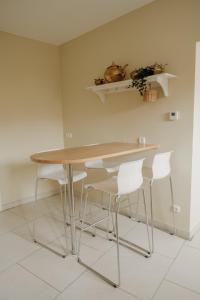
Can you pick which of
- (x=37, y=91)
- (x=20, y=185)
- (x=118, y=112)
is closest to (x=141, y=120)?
(x=118, y=112)

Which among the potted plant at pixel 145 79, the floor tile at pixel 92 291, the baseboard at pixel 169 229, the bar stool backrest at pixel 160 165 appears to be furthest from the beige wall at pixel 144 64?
the floor tile at pixel 92 291

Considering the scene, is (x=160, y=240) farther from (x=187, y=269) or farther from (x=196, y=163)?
(x=196, y=163)

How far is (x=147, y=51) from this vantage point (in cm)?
249

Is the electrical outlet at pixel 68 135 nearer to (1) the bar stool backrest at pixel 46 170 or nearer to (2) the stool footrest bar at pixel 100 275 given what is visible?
(1) the bar stool backrest at pixel 46 170

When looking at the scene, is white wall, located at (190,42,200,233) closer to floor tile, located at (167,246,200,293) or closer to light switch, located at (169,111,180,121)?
light switch, located at (169,111,180,121)

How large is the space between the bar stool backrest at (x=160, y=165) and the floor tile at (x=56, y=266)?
1.01 meters

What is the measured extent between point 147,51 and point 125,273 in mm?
2383

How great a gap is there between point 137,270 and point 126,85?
1.98 meters

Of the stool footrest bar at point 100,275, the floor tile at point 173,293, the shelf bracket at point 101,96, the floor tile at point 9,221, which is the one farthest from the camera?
the shelf bracket at point 101,96

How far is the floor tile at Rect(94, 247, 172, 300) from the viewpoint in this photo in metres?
1.70

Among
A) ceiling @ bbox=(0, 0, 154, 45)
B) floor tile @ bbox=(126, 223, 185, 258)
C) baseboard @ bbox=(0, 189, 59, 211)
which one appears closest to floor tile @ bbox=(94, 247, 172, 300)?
floor tile @ bbox=(126, 223, 185, 258)

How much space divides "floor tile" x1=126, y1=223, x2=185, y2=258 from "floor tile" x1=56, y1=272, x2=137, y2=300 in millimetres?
674

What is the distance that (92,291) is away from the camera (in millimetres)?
1684

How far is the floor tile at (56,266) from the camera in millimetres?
1814
